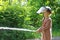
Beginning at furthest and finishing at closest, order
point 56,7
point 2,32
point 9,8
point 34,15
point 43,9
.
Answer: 1. point 56,7
2. point 34,15
3. point 9,8
4. point 2,32
5. point 43,9

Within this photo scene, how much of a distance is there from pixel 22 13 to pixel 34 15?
95.2 inches

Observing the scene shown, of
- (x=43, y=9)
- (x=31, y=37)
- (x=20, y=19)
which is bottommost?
(x=31, y=37)

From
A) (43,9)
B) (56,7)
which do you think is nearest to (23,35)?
(43,9)

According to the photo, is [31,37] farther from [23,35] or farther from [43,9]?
[43,9]

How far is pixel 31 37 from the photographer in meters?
7.97

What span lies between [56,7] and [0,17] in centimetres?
405

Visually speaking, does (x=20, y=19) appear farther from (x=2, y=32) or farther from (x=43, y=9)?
(x=43, y=9)

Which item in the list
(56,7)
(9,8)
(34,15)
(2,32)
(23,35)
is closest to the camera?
(2,32)

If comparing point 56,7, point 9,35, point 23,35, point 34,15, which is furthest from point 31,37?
point 56,7

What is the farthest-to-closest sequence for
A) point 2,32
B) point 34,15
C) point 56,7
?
1. point 56,7
2. point 34,15
3. point 2,32

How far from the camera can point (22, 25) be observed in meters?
8.06

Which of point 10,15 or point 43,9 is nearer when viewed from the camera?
point 43,9

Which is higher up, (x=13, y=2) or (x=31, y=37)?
(x=13, y=2)

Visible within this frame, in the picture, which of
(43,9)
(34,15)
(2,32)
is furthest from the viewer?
(34,15)
